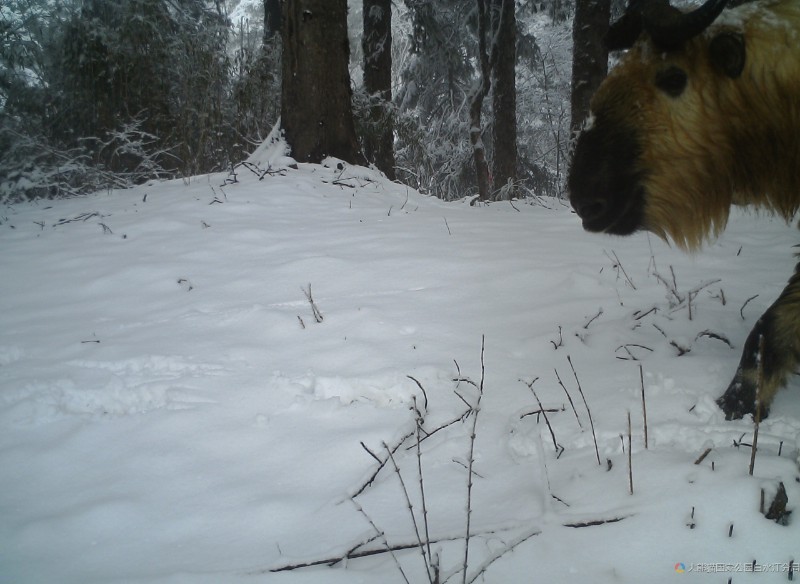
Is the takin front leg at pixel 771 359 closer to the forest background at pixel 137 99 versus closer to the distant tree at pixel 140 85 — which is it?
the forest background at pixel 137 99

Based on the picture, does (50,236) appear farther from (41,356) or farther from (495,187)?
(495,187)

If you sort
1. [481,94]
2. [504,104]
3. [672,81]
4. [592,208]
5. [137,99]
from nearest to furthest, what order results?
[672,81] → [592,208] → [137,99] → [504,104] → [481,94]

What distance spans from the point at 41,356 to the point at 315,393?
1310mm

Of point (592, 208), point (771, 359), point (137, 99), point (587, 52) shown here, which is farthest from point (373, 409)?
point (137, 99)

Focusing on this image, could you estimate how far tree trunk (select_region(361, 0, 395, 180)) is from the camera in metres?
7.82

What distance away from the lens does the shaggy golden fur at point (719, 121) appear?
5.75 feet

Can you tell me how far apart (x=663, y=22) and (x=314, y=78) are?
5.03 meters

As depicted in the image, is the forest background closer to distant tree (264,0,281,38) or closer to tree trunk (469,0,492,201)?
distant tree (264,0,281,38)

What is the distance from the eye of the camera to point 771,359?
5.49 feet

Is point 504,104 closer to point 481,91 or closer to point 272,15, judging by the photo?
point 481,91

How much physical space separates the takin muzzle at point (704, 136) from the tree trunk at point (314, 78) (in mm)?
4636

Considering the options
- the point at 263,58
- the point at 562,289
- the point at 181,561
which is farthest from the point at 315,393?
the point at 263,58

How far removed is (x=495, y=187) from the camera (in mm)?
10695

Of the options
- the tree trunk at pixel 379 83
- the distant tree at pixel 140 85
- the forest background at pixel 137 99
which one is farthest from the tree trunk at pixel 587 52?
the distant tree at pixel 140 85
